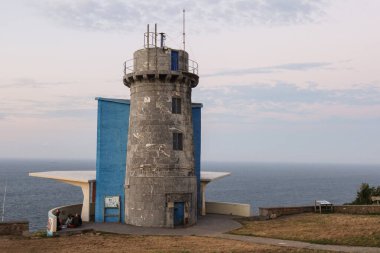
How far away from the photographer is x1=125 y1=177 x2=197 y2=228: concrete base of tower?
29422 millimetres

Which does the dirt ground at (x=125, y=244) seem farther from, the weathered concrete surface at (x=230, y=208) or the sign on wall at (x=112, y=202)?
the weathered concrete surface at (x=230, y=208)

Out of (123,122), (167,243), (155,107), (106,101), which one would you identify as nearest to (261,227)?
(167,243)

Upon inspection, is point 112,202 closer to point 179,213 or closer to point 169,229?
point 179,213

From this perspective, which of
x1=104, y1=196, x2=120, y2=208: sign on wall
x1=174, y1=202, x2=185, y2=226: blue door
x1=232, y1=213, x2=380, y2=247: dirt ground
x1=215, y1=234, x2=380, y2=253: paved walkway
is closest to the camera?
x1=215, y1=234, x2=380, y2=253: paved walkway

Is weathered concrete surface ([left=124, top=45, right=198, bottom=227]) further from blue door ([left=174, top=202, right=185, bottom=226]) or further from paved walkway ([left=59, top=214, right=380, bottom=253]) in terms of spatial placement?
paved walkway ([left=59, top=214, right=380, bottom=253])

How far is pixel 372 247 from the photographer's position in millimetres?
19031

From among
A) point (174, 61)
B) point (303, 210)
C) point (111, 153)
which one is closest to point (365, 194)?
point (303, 210)

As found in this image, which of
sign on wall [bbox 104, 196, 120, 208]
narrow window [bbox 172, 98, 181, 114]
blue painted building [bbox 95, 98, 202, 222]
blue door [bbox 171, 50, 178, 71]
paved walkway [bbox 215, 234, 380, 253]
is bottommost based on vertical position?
paved walkway [bbox 215, 234, 380, 253]

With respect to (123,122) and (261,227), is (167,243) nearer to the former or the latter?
(261,227)

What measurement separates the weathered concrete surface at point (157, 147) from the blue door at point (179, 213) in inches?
9.4

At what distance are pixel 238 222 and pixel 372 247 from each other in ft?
42.0

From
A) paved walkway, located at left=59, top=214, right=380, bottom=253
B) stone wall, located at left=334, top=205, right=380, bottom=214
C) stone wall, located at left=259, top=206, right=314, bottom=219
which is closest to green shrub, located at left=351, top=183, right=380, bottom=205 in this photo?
stone wall, located at left=334, top=205, right=380, bottom=214

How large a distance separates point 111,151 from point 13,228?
9598 millimetres

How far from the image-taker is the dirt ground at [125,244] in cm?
2022
